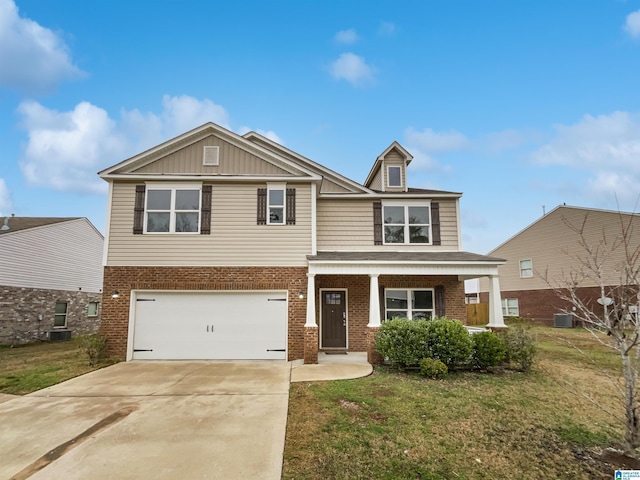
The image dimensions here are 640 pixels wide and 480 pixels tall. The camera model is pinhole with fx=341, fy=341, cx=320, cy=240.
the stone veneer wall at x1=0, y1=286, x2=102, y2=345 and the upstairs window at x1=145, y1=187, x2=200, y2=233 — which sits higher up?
the upstairs window at x1=145, y1=187, x2=200, y2=233

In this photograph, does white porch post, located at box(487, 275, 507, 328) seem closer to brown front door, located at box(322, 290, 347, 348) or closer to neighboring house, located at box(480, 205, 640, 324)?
brown front door, located at box(322, 290, 347, 348)

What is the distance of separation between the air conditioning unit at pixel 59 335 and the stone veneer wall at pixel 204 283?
8768mm

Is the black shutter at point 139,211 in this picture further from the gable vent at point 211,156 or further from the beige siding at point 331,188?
the beige siding at point 331,188

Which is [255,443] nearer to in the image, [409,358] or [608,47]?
[409,358]

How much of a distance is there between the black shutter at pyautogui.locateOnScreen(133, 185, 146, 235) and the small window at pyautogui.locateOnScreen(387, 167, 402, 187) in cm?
876

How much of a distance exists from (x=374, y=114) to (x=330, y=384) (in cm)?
1504

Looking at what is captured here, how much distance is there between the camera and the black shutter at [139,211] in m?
11.1

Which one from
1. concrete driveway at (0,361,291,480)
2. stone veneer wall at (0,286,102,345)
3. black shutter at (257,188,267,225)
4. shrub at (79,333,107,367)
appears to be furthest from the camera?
stone veneer wall at (0,286,102,345)

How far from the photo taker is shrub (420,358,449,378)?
8297 mm

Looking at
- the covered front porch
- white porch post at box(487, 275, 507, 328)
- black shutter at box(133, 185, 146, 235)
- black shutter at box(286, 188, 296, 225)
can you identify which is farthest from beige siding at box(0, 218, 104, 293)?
white porch post at box(487, 275, 507, 328)

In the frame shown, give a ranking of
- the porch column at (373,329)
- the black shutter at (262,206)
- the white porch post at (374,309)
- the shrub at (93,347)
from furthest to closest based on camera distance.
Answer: the black shutter at (262,206) < the white porch post at (374,309) < the shrub at (93,347) < the porch column at (373,329)

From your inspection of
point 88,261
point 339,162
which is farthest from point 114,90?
point 339,162

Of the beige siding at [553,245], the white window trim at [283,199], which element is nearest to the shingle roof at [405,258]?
the white window trim at [283,199]

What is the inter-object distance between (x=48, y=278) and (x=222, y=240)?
1244 centimetres
